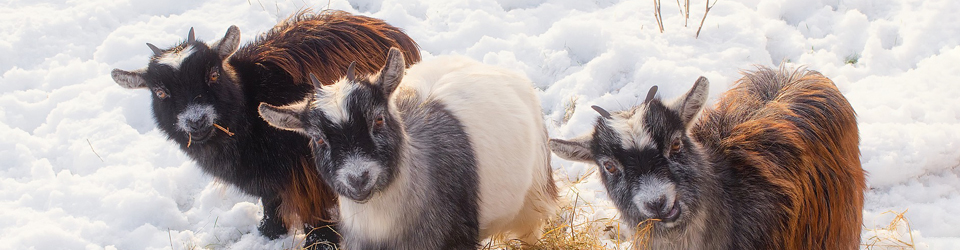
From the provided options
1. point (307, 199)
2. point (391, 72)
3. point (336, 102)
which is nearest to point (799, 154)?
point (391, 72)

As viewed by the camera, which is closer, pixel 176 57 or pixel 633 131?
pixel 633 131

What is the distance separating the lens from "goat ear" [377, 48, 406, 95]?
3.62 meters

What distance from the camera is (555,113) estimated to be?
5789 millimetres

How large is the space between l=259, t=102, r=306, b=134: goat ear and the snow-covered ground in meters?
1.68

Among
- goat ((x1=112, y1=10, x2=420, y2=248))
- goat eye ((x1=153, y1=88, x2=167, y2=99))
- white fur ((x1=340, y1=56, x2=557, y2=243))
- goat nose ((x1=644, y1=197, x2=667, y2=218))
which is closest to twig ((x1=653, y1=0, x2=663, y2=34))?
white fur ((x1=340, y1=56, x2=557, y2=243))

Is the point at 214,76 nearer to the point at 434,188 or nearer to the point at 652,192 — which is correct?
the point at 434,188

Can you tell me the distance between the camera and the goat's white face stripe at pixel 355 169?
333cm

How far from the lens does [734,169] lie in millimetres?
3475

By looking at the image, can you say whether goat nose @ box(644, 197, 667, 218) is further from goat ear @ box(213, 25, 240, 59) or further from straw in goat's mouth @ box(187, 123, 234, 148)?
goat ear @ box(213, 25, 240, 59)

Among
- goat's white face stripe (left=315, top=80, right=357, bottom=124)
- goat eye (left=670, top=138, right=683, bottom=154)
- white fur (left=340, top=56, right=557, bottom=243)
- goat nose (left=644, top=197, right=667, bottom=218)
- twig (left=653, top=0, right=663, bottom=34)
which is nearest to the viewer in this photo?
goat nose (left=644, top=197, right=667, bottom=218)

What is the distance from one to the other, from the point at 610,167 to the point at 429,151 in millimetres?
939

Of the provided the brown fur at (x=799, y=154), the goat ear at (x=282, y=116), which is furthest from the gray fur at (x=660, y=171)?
the goat ear at (x=282, y=116)

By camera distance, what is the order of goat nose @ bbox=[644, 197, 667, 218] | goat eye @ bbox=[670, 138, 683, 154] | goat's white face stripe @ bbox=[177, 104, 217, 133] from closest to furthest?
goat nose @ bbox=[644, 197, 667, 218]
goat eye @ bbox=[670, 138, 683, 154]
goat's white face stripe @ bbox=[177, 104, 217, 133]

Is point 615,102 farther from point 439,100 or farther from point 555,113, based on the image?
point 439,100
